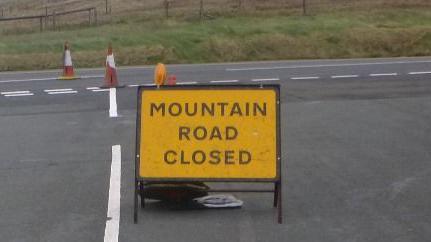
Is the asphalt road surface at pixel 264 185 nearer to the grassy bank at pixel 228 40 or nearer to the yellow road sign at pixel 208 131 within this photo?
the yellow road sign at pixel 208 131

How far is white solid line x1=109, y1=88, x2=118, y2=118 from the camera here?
54.6 ft

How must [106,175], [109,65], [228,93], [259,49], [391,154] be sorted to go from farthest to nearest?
[259,49], [109,65], [391,154], [106,175], [228,93]

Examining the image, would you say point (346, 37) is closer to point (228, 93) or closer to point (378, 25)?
point (378, 25)

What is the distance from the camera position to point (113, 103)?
18406 millimetres

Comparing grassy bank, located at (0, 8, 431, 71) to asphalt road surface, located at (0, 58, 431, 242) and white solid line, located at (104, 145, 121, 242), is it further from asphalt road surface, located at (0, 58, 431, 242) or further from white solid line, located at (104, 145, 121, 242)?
white solid line, located at (104, 145, 121, 242)

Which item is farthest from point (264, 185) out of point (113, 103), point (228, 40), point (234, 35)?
point (234, 35)

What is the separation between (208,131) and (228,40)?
1102 inches

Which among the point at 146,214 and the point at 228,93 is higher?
the point at 228,93

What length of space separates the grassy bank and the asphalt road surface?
12.1 metres

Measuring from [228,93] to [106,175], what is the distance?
263cm

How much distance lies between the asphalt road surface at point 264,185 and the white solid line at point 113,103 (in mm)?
68

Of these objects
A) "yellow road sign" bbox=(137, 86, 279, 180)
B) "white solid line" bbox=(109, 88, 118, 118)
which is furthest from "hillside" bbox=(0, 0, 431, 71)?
"yellow road sign" bbox=(137, 86, 279, 180)

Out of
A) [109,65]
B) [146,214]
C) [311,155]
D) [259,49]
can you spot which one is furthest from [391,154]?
[259,49]

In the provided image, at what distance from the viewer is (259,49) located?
118 feet
